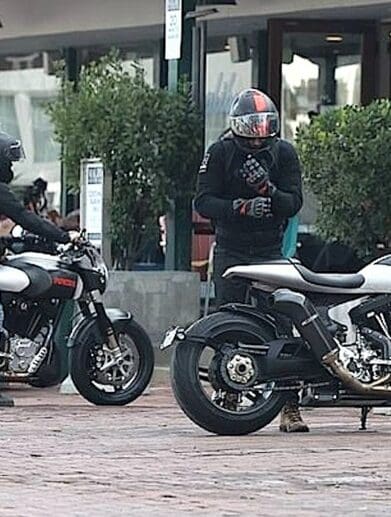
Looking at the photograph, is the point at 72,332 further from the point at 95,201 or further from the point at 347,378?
the point at 347,378

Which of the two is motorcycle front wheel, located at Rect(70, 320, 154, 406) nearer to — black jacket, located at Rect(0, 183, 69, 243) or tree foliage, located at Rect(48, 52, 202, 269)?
black jacket, located at Rect(0, 183, 69, 243)

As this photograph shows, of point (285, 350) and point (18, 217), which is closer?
Answer: point (285, 350)

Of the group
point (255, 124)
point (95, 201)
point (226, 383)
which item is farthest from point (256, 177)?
point (95, 201)

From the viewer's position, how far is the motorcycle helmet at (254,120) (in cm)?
1023

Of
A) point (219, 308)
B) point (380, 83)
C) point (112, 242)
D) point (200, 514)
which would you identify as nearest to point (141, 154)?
point (112, 242)

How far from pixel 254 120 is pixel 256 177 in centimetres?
36

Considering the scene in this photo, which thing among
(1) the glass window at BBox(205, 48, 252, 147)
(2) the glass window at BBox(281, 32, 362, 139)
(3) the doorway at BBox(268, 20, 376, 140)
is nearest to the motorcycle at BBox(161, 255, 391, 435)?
(3) the doorway at BBox(268, 20, 376, 140)

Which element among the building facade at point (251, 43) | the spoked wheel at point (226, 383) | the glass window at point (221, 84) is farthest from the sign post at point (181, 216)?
the spoked wheel at point (226, 383)

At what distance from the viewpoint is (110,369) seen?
39.1ft

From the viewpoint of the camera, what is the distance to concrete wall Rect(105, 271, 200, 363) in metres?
14.5

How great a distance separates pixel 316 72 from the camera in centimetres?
1850

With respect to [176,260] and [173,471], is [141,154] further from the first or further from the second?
[173,471]

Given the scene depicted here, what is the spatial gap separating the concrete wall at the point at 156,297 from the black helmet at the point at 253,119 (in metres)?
4.40

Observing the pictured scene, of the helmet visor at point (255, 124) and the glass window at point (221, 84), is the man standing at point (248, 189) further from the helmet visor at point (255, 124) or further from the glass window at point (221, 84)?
the glass window at point (221, 84)
